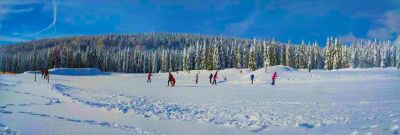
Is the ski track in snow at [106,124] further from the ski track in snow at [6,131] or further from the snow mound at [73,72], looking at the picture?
the snow mound at [73,72]

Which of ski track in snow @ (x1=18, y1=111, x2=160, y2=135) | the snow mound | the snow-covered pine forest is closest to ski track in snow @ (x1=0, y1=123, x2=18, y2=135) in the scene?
ski track in snow @ (x1=18, y1=111, x2=160, y2=135)

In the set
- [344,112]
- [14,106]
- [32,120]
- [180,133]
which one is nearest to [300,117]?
[344,112]

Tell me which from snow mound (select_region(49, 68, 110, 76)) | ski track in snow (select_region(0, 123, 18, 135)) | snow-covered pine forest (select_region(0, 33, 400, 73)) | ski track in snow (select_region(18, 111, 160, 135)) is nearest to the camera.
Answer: ski track in snow (select_region(0, 123, 18, 135))

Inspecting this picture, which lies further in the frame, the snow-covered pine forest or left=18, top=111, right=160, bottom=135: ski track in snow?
the snow-covered pine forest

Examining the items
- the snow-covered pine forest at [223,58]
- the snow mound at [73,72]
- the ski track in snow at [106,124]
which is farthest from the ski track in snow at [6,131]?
→ the snow-covered pine forest at [223,58]

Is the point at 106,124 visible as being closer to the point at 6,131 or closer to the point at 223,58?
the point at 6,131

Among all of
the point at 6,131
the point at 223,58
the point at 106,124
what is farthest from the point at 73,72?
the point at 6,131

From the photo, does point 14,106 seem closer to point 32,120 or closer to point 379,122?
point 32,120

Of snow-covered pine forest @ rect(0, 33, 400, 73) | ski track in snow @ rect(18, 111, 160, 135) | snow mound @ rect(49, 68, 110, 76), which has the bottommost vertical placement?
ski track in snow @ rect(18, 111, 160, 135)

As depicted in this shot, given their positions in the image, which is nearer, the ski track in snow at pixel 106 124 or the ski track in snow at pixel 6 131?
the ski track in snow at pixel 6 131

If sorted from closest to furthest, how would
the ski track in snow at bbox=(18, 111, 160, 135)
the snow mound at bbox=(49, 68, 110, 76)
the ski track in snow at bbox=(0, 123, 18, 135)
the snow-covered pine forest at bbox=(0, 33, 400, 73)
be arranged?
the ski track in snow at bbox=(0, 123, 18, 135)
the ski track in snow at bbox=(18, 111, 160, 135)
the snow mound at bbox=(49, 68, 110, 76)
the snow-covered pine forest at bbox=(0, 33, 400, 73)

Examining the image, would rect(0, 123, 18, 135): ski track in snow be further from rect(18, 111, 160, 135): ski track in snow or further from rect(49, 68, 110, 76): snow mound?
rect(49, 68, 110, 76): snow mound

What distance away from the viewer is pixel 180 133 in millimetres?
11172

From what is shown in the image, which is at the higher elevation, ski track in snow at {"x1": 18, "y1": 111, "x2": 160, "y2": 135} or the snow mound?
the snow mound
